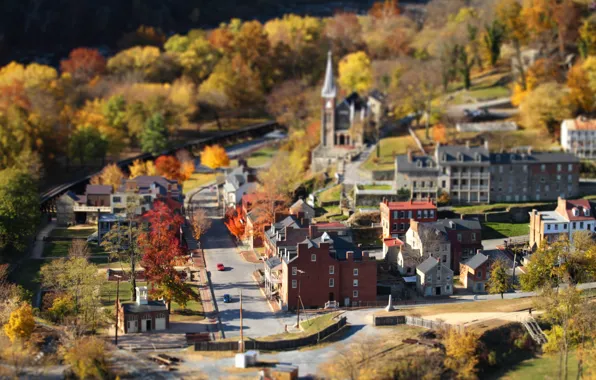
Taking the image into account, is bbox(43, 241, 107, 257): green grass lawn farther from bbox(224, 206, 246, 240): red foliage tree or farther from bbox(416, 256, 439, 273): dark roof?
bbox(416, 256, 439, 273): dark roof

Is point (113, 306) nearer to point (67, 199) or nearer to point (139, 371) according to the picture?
point (139, 371)

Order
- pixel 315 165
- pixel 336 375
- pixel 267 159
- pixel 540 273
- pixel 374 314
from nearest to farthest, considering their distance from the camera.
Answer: pixel 336 375 < pixel 374 314 < pixel 540 273 < pixel 315 165 < pixel 267 159

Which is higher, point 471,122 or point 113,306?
point 471,122

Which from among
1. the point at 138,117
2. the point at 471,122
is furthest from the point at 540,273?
the point at 138,117

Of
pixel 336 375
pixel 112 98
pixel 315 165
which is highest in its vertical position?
pixel 112 98

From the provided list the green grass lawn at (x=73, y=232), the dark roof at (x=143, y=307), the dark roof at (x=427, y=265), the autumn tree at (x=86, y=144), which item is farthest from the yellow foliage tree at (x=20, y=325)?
the autumn tree at (x=86, y=144)

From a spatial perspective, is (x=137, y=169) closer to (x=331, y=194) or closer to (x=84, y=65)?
(x=331, y=194)

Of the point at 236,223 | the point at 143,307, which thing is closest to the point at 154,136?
the point at 236,223

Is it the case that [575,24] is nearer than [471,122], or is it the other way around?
[471,122]
